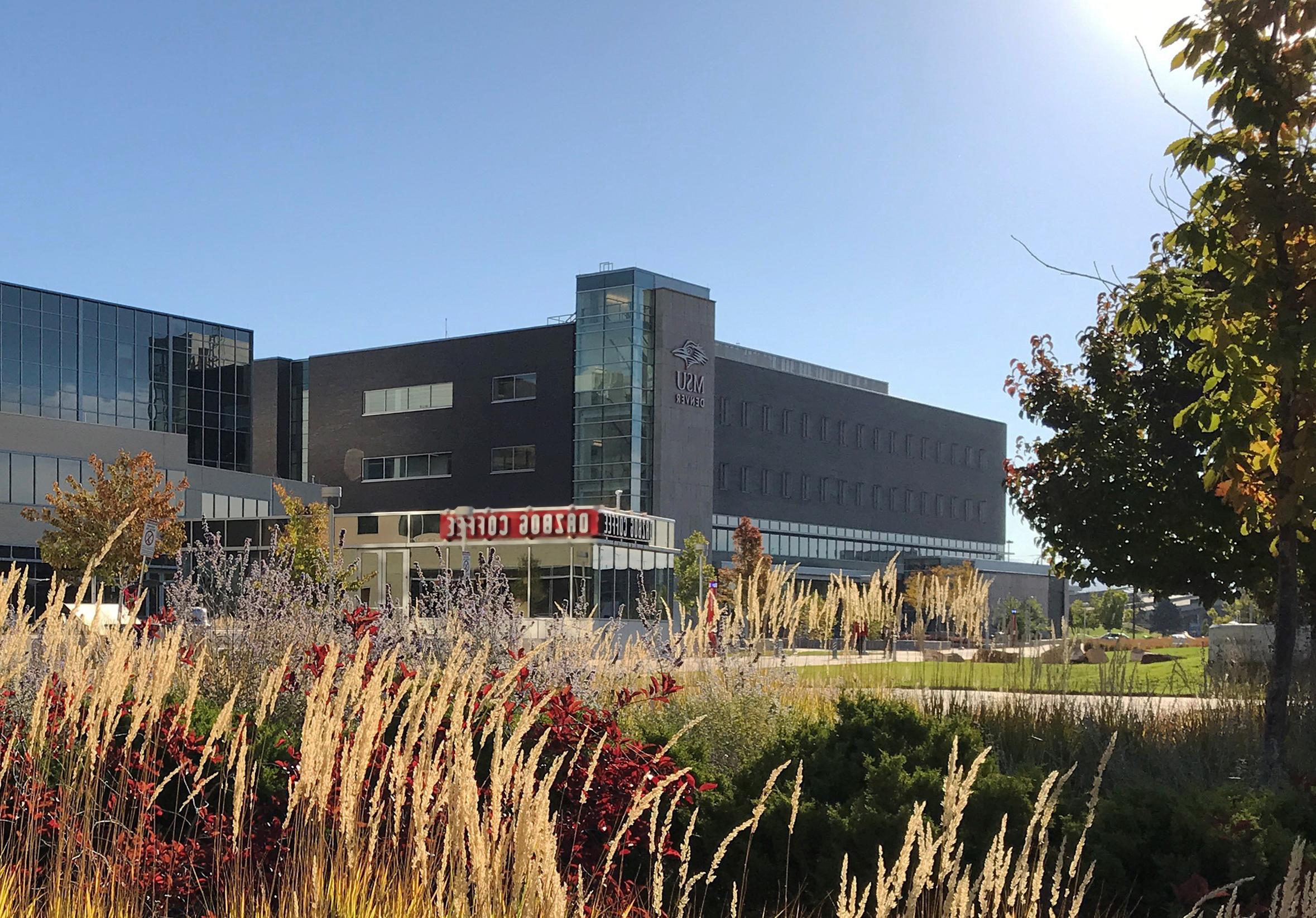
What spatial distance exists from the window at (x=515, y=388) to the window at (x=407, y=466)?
4.31m

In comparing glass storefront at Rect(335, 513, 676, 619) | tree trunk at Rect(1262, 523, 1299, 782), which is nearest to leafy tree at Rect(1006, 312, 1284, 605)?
tree trunk at Rect(1262, 523, 1299, 782)

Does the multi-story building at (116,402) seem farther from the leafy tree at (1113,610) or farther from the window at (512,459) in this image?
the leafy tree at (1113,610)

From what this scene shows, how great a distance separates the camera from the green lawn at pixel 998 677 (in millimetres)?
9781

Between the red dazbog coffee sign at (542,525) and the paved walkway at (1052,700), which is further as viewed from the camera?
the red dazbog coffee sign at (542,525)

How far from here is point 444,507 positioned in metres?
68.5

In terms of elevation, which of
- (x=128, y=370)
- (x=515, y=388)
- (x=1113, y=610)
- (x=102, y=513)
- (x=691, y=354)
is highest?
(x=691, y=354)

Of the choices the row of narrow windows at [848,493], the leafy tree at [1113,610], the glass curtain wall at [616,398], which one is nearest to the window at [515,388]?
the glass curtain wall at [616,398]

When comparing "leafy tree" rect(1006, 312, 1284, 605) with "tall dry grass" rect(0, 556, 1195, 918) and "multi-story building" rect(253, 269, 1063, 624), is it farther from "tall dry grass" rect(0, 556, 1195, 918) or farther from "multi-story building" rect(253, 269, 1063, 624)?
"multi-story building" rect(253, 269, 1063, 624)

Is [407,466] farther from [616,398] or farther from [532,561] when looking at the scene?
[532,561]

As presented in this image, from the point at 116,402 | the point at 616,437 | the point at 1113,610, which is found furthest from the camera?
the point at 1113,610

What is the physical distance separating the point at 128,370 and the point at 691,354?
2990 cm

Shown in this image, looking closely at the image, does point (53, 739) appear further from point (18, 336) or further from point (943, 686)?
point (18, 336)

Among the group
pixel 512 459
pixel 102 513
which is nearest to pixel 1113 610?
pixel 512 459

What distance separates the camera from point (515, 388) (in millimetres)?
66875
